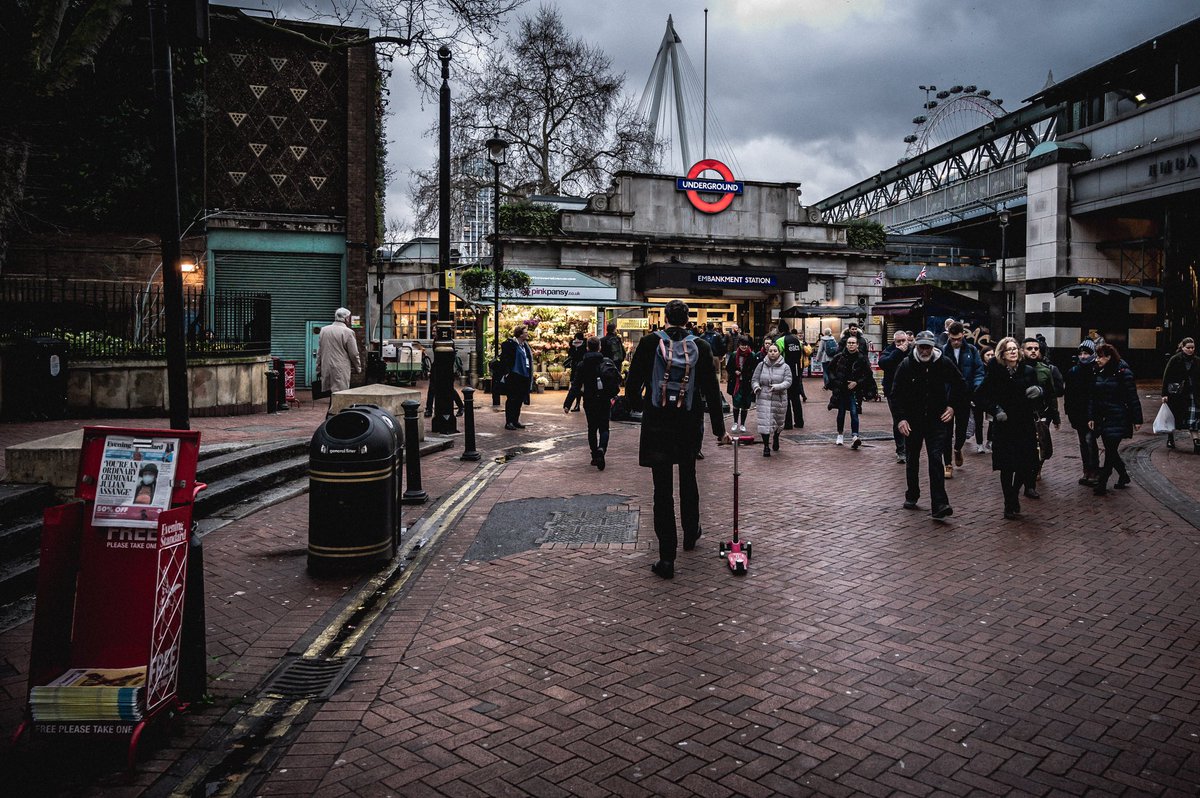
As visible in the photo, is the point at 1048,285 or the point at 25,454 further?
the point at 1048,285

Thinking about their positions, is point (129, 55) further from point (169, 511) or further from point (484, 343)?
point (169, 511)

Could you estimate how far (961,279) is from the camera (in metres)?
42.5

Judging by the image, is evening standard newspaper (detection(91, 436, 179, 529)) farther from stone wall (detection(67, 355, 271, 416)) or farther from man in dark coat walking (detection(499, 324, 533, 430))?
man in dark coat walking (detection(499, 324, 533, 430))

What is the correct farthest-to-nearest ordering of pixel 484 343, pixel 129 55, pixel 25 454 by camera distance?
1. pixel 484 343
2. pixel 129 55
3. pixel 25 454

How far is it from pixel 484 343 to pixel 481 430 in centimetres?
1079

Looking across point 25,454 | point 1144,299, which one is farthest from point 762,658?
point 1144,299

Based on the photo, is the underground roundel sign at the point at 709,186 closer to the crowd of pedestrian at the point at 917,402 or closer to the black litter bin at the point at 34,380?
A: the crowd of pedestrian at the point at 917,402

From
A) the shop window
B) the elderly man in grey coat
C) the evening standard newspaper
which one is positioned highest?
the shop window

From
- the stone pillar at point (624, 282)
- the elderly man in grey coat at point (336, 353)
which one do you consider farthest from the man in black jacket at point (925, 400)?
the stone pillar at point (624, 282)

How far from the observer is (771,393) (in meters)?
11.9

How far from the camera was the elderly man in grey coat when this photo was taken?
11.8 meters

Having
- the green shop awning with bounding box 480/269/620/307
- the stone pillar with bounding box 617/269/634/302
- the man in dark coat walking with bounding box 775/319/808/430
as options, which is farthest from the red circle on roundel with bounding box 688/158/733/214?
the man in dark coat walking with bounding box 775/319/808/430

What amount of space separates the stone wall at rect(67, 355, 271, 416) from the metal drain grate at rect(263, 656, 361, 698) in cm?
855

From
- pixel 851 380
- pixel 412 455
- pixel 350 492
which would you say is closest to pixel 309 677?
pixel 350 492
